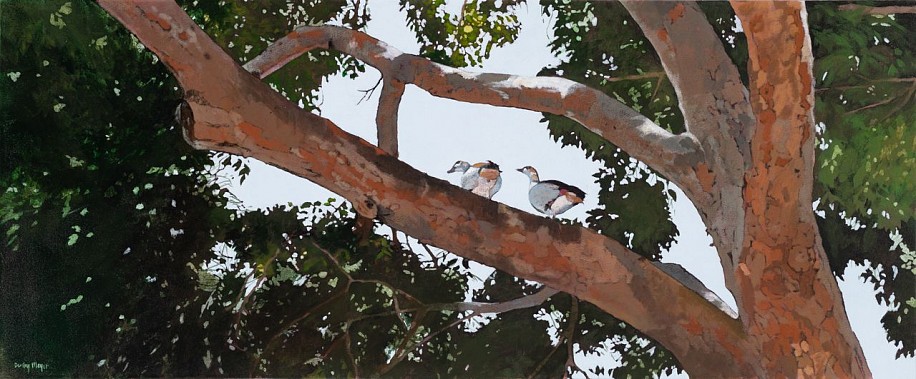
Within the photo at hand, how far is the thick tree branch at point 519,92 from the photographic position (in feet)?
6.38

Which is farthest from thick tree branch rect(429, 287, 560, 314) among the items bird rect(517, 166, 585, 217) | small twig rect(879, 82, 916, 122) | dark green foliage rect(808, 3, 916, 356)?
small twig rect(879, 82, 916, 122)

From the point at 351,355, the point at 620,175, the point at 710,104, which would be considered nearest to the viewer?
the point at 710,104

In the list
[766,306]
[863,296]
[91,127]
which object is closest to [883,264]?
[863,296]

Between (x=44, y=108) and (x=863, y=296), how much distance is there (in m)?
2.25

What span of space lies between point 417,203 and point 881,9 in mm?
1474

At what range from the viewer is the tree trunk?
1516mm

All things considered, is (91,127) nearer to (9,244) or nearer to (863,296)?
(9,244)

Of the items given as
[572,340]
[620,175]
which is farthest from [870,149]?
[572,340]

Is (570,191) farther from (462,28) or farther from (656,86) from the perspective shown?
(462,28)

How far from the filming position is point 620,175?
2.26 metres

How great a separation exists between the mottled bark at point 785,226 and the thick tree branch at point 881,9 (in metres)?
0.85
